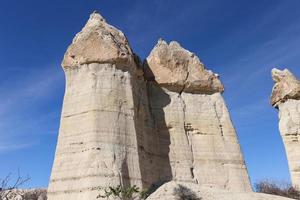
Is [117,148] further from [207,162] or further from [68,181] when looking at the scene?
[207,162]

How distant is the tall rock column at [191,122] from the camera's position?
18.7 meters

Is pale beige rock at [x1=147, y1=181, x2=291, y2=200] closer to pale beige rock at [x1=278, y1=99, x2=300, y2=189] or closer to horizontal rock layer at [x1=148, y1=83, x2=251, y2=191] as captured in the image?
horizontal rock layer at [x1=148, y1=83, x2=251, y2=191]

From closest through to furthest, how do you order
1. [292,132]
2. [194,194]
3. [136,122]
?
[194,194] < [136,122] < [292,132]

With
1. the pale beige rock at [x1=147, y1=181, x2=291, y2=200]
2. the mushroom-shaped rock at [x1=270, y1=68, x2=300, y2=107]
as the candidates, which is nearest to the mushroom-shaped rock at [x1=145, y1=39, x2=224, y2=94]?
the pale beige rock at [x1=147, y1=181, x2=291, y2=200]

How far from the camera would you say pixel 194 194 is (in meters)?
16.3

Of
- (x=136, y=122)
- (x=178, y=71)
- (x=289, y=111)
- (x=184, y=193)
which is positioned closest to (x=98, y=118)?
(x=136, y=122)

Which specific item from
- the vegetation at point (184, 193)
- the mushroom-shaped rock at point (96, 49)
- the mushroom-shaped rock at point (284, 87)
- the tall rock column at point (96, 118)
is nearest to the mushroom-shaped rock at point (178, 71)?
the tall rock column at point (96, 118)

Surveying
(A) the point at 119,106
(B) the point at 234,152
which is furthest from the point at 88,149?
(B) the point at 234,152

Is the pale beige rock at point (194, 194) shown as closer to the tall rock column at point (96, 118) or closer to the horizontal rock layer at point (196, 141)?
the horizontal rock layer at point (196, 141)

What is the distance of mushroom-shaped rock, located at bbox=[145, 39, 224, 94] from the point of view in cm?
2061

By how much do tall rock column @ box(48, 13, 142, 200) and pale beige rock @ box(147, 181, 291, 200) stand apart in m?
1.25

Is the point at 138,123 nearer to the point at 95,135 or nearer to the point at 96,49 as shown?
the point at 95,135

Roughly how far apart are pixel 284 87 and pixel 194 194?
1531 cm

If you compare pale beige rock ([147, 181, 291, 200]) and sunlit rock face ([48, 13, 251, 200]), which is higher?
sunlit rock face ([48, 13, 251, 200])
